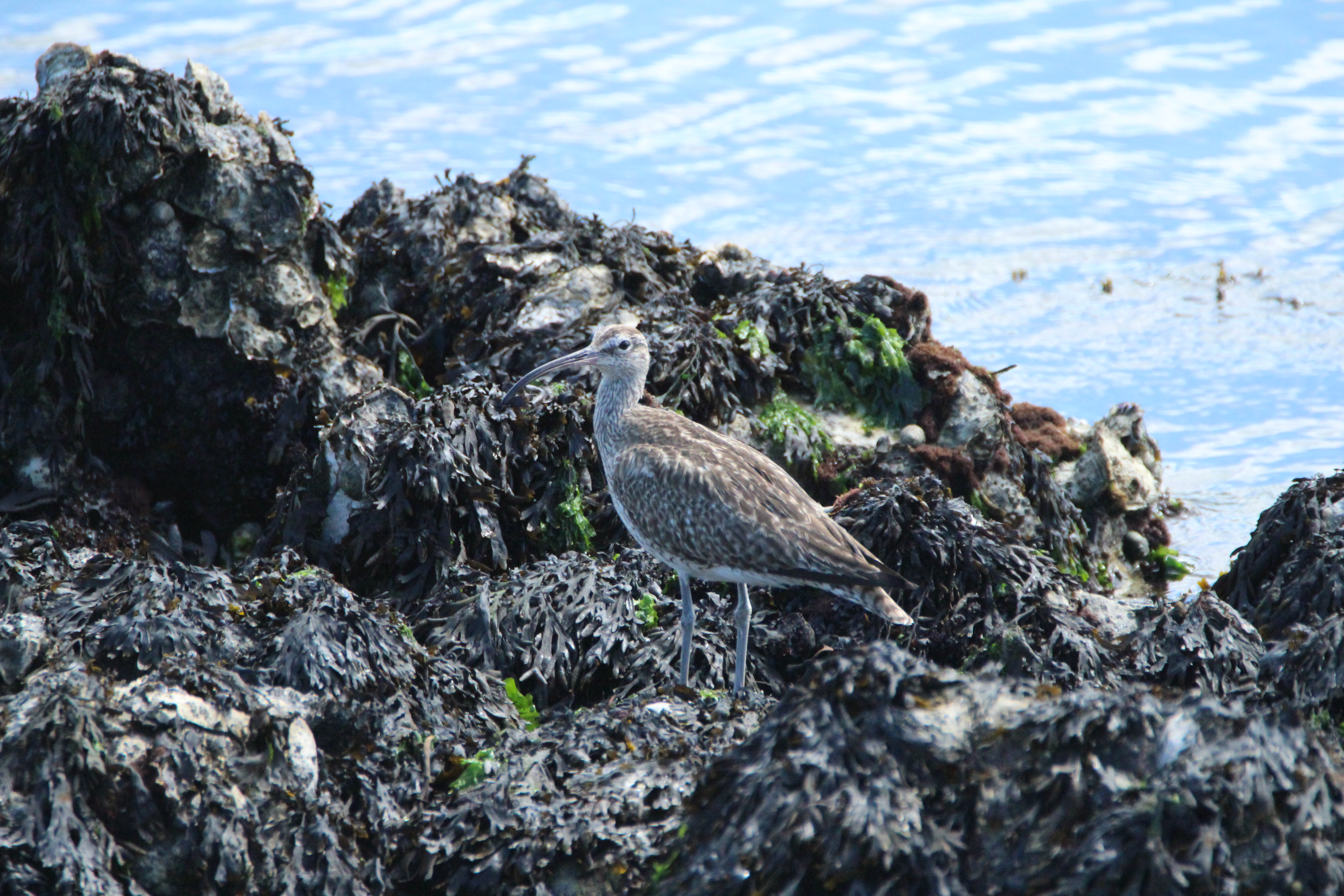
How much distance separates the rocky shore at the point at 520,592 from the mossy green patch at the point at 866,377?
0.02m

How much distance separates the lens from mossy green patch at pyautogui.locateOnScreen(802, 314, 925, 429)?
679 centimetres

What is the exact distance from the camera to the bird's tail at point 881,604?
4.41 metres

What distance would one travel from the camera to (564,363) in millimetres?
5578

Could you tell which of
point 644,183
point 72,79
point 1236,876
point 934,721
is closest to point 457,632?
point 934,721

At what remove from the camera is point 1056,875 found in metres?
2.64

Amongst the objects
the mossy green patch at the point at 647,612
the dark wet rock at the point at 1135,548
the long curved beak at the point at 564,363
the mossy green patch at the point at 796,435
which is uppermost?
the long curved beak at the point at 564,363

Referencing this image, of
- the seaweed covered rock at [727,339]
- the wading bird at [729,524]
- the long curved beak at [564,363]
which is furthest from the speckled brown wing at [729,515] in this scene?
the seaweed covered rock at [727,339]

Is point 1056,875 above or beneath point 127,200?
beneath

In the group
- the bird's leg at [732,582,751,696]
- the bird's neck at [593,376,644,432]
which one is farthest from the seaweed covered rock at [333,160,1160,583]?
the bird's leg at [732,582,751,696]

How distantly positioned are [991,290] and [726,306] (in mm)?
4510

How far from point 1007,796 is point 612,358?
323cm

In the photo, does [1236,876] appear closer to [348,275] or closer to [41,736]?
[41,736]

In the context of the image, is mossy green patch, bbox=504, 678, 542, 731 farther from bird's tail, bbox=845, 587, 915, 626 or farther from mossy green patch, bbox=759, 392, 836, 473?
mossy green patch, bbox=759, 392, 836, 473

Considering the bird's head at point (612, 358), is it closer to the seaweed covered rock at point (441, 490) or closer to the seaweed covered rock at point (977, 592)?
the seaweed covered rock at point (441, 490)
